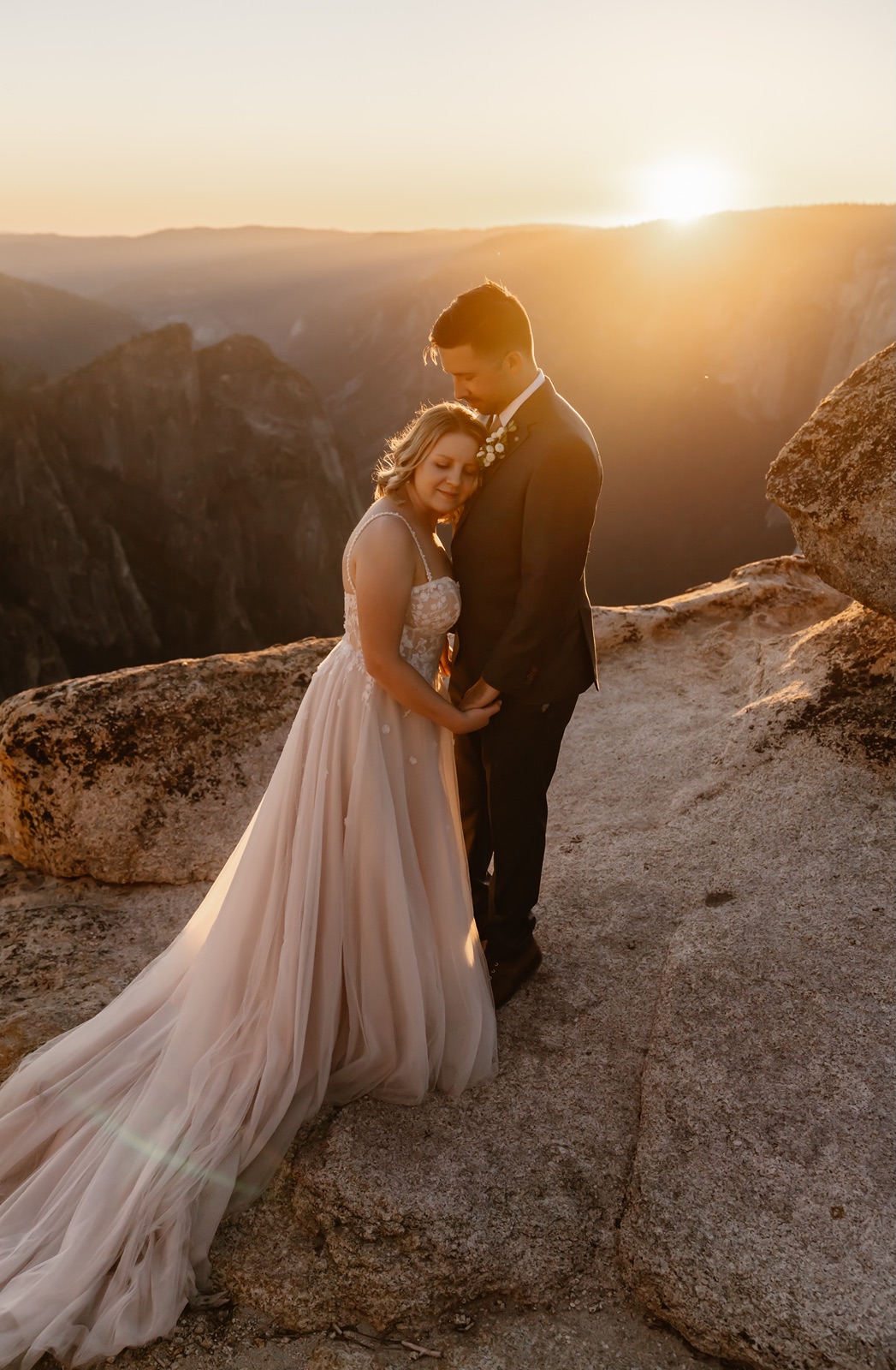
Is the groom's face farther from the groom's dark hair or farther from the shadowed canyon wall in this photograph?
the shadowed canyon wall

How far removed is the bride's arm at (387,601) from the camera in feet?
9.62

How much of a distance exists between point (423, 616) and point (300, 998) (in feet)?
4.31

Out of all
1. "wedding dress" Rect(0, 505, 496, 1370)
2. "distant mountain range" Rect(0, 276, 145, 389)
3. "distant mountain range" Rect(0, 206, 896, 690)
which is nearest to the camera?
"wedding dress" Rect(0, 505, 496, 1370)

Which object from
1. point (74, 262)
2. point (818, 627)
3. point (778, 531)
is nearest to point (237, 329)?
point (74, 262)

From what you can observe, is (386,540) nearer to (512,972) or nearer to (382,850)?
(382,850)

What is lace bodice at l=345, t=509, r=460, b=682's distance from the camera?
3062 millimetres

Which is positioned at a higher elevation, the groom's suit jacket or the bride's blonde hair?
the bride's blonde hair

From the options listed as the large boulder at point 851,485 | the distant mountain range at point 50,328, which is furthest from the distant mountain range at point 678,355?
the large boulder at point 851,485

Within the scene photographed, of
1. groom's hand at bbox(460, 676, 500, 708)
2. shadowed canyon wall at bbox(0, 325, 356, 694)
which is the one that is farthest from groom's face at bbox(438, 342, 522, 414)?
shadowed canyon wall at bbox(0, 325, 356, 694)

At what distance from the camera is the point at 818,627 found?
19.1 feet

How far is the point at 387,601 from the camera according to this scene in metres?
2.95

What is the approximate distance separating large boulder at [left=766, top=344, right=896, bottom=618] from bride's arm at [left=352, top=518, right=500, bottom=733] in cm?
294

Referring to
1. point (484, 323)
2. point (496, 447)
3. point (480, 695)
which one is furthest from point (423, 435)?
point (480, 695)

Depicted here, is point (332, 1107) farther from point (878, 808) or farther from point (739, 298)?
point (739, 298)
